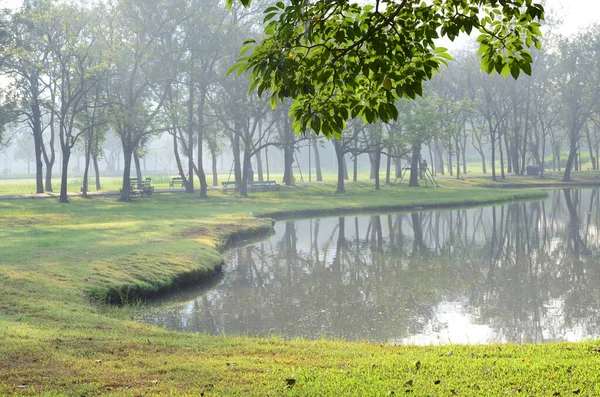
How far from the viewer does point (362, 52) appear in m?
6.50

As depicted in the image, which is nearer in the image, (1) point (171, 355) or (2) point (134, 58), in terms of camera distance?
(1) point (171, 355)

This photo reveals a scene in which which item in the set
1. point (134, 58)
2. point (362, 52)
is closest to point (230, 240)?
point (362, 52)

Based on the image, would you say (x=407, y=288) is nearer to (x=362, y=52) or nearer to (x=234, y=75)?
(x=362, y=52)

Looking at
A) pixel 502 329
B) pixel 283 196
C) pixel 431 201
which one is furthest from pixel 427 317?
pixel 283 196

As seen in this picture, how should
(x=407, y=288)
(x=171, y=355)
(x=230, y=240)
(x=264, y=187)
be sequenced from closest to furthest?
(x=171, y=355) → (x=407, y=288) → (x=230, y=240) → (x=264, y=187)

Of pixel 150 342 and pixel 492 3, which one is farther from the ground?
pixel 492 3

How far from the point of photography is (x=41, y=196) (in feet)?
145

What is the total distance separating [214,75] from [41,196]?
1512 centimetres

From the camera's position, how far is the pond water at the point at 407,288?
12859mm

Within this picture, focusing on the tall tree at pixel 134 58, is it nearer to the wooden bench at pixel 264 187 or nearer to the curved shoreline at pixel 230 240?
the wooden bench at pixel 264 187

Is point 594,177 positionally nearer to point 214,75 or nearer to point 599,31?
point 599,31

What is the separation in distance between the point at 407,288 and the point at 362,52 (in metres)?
10.9

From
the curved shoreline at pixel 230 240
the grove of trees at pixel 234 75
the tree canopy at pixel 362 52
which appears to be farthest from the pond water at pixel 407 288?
the tree canopy at pixel 362 52

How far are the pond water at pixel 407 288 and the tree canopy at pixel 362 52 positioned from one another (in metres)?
6.32
